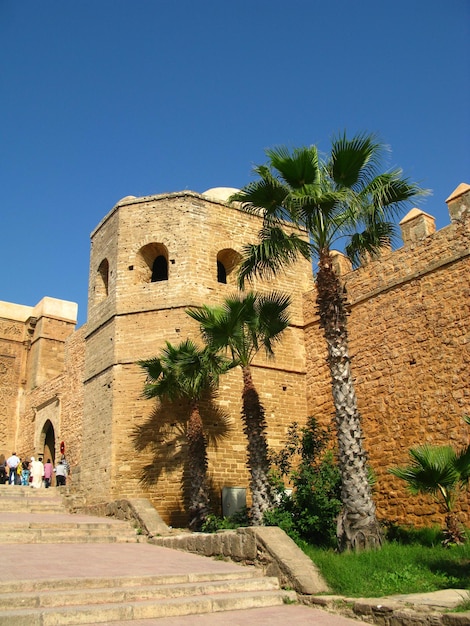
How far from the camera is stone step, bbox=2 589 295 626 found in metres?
4.66

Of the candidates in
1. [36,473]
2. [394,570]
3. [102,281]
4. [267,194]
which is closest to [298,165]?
[267,194]

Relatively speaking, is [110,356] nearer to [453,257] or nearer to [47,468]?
[47,468]

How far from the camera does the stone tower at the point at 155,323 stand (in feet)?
40.8

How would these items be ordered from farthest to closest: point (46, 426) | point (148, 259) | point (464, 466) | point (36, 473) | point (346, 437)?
point (46, 426), point (36, 473), point (148, 259), point (346, 437), point (464, 466)

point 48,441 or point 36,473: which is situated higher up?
point 48,441

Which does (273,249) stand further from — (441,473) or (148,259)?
(148,259)

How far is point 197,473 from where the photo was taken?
Result: 10930 millimetres

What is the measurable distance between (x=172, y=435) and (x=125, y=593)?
6.62 metres

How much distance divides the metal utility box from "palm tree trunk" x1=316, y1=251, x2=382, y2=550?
4061 mm

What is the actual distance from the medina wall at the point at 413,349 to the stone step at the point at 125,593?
199 inches

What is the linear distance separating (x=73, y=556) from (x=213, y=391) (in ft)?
18.4

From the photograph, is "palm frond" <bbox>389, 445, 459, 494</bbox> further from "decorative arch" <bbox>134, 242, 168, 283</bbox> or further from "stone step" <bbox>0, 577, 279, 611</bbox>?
"decorative arch" <bbox>134, 242, 168, 283</bbox>

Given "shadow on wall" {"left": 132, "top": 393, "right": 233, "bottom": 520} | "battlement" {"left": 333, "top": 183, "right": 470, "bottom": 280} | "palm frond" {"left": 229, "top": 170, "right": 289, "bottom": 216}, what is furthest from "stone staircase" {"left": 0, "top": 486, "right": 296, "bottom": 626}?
"battlement" {"left": 333, "top": 183, "right": 470, "bottom": 280}

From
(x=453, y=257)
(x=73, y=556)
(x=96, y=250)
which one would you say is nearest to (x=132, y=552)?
(x=73, y=556)
